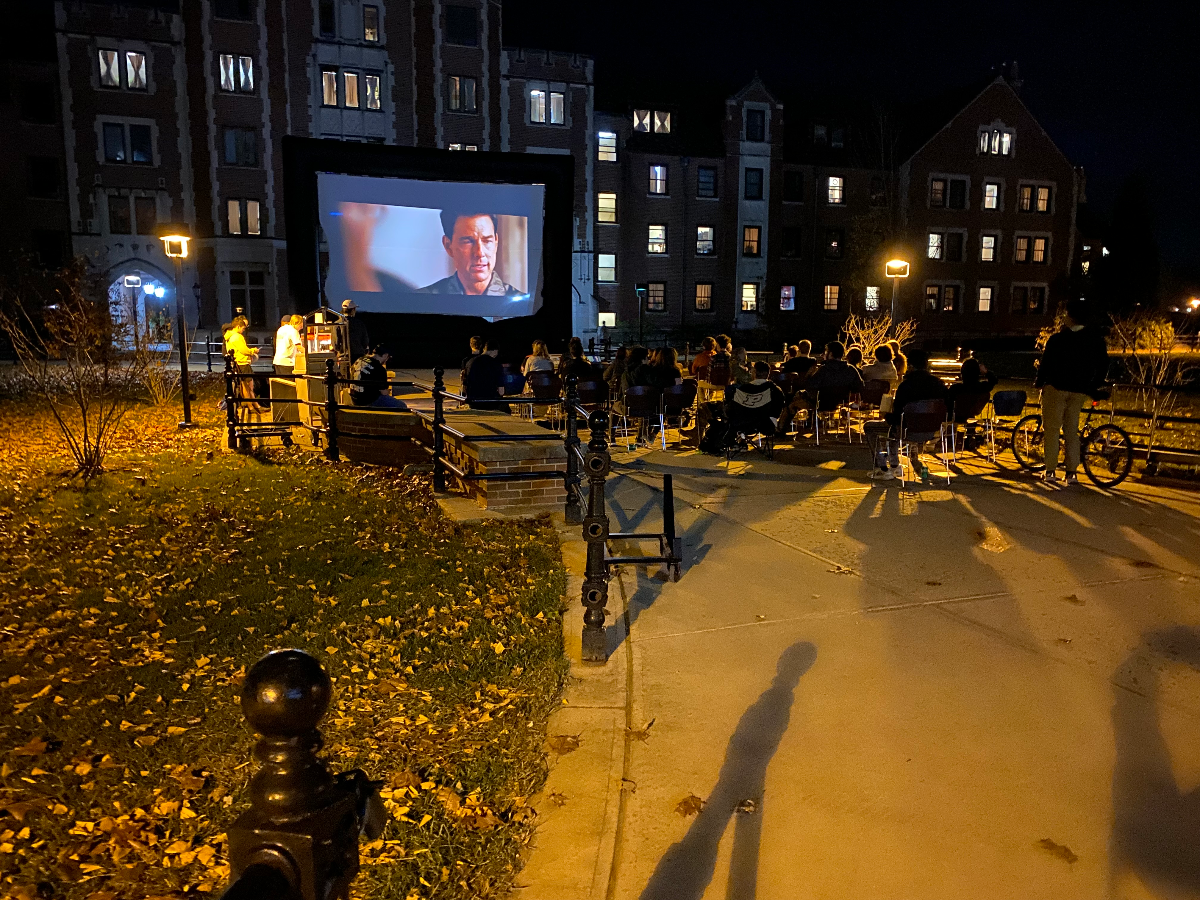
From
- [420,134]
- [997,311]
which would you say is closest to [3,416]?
[420,134]

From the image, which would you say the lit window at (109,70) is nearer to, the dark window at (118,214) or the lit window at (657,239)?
the dark window at (118,214)

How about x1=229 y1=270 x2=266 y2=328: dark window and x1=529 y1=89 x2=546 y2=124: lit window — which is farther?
x1=529 y1=89 x2=546 y2=124: lit window

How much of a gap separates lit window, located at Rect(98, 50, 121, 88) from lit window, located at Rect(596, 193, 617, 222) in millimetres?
19873

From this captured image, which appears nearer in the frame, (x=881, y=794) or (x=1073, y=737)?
(x=881, y=794)

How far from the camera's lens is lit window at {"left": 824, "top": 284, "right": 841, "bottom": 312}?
42875 mm

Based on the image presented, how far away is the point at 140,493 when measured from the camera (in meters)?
9.22

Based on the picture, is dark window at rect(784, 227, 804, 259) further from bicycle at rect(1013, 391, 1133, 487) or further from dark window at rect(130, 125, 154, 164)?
bicycle at rect(1013, 391, 1133, 487)

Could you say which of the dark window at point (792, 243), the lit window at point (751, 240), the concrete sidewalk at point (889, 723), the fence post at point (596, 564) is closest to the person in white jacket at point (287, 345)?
the concrete sidewalk at point (889, 723)

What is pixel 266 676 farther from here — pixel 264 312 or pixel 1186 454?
pixel 264 312

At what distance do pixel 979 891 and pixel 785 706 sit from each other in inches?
54.0

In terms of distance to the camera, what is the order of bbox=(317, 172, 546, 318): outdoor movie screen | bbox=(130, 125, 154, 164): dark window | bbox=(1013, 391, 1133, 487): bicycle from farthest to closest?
1. bbox=(130, 125, 154, 164): dark window
2. bbox=(317, 172, 546, 318): outdoor movie screen
3. bbox=(1013, 391, 1133, 487): bicycle

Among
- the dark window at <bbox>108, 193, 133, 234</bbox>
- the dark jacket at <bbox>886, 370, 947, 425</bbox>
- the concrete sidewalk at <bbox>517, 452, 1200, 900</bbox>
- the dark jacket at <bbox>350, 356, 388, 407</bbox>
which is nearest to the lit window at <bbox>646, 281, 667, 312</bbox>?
the dark window at <bbox>108, 193, 133, 234</bbox>

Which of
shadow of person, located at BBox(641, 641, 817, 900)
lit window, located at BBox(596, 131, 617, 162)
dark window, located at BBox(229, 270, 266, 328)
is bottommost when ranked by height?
shadow of person, located at BBox(641, 641, 817, 900)

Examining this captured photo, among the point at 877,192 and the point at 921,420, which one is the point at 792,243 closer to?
the point at 877,192
